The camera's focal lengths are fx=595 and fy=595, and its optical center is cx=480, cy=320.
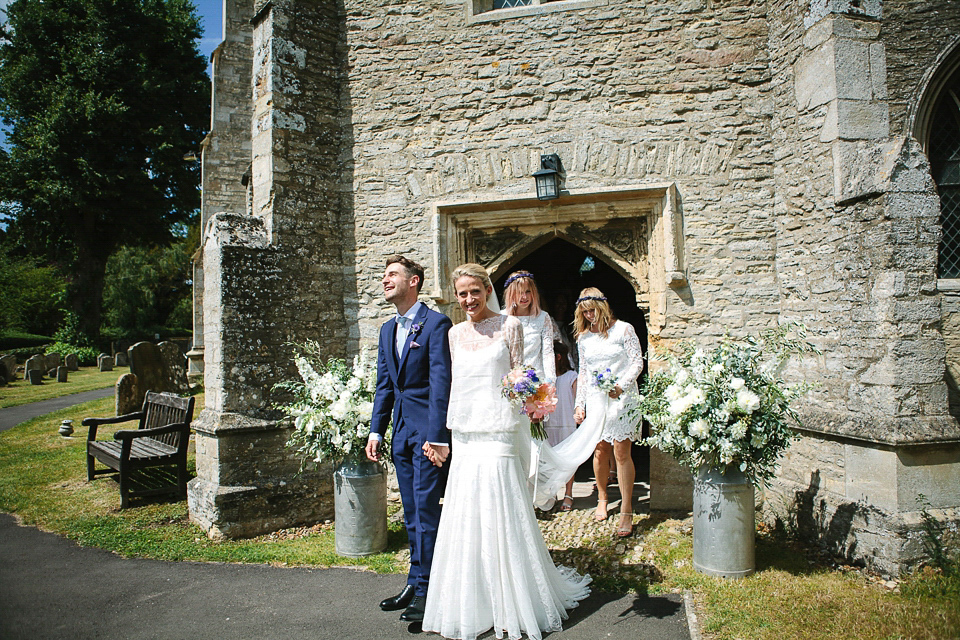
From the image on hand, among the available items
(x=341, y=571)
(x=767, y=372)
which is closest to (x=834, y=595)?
(x=767, y=372)

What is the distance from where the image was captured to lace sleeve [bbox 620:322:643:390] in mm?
5311

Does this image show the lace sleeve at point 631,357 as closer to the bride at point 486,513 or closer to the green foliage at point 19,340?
the bride at point 486,513

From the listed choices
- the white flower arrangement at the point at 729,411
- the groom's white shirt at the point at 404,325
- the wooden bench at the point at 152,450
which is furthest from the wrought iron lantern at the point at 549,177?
the wooden bench at the point at 152,450

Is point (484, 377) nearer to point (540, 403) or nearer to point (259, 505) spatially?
point (540, 403)

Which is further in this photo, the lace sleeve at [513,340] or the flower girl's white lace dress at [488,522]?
the lace sleeve at [513,340]

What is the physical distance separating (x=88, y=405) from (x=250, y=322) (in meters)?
11.0

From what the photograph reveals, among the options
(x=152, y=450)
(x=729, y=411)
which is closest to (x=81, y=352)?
(x=152, y=450)

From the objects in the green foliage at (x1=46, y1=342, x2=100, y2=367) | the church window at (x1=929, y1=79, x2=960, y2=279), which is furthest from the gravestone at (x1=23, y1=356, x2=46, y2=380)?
the church window at (x1=929, y1=79, x2=960, y2=279)

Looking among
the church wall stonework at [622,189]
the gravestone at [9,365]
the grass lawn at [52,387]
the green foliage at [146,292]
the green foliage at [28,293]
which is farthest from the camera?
the green foliage at [146,292]

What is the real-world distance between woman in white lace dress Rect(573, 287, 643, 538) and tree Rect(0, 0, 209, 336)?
2245 cm

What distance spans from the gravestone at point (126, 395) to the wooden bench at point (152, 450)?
180cm

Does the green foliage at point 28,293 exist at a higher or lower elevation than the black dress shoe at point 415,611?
higher

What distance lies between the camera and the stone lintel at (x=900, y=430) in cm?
423

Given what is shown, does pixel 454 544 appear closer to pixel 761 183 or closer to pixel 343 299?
pixel 343 299
